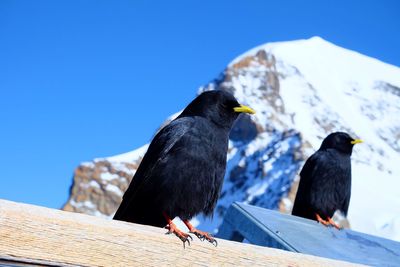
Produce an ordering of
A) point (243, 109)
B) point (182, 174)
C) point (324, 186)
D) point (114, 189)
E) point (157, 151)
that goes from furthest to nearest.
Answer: point (114, 189) → point (324, 186) → point (243, 109) → point (157, 151) → point (182, 174)

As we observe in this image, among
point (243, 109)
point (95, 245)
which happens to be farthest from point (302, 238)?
point (95, 245)

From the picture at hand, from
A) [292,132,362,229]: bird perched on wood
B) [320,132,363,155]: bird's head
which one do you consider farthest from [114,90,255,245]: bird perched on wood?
[320,132,363,155]: bird's head

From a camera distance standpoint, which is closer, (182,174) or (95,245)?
(95,245)

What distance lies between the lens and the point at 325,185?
31.3 feet

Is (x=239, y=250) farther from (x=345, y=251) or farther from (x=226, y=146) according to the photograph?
(x=226, y=146)

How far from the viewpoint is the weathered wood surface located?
1.90m

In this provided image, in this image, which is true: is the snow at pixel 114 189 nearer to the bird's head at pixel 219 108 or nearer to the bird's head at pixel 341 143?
the bird's head at pixel 341 143

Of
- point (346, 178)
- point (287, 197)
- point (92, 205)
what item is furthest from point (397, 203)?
point (346, 178)

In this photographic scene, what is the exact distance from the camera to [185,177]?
15.7 feet

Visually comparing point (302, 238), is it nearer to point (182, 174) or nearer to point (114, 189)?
point (182, 174)

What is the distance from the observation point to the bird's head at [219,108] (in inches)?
205

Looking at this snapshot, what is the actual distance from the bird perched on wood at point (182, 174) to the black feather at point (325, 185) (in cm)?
465

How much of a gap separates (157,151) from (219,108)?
0.63 meters

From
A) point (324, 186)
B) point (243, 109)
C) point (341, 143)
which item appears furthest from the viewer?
point (341, 143)
